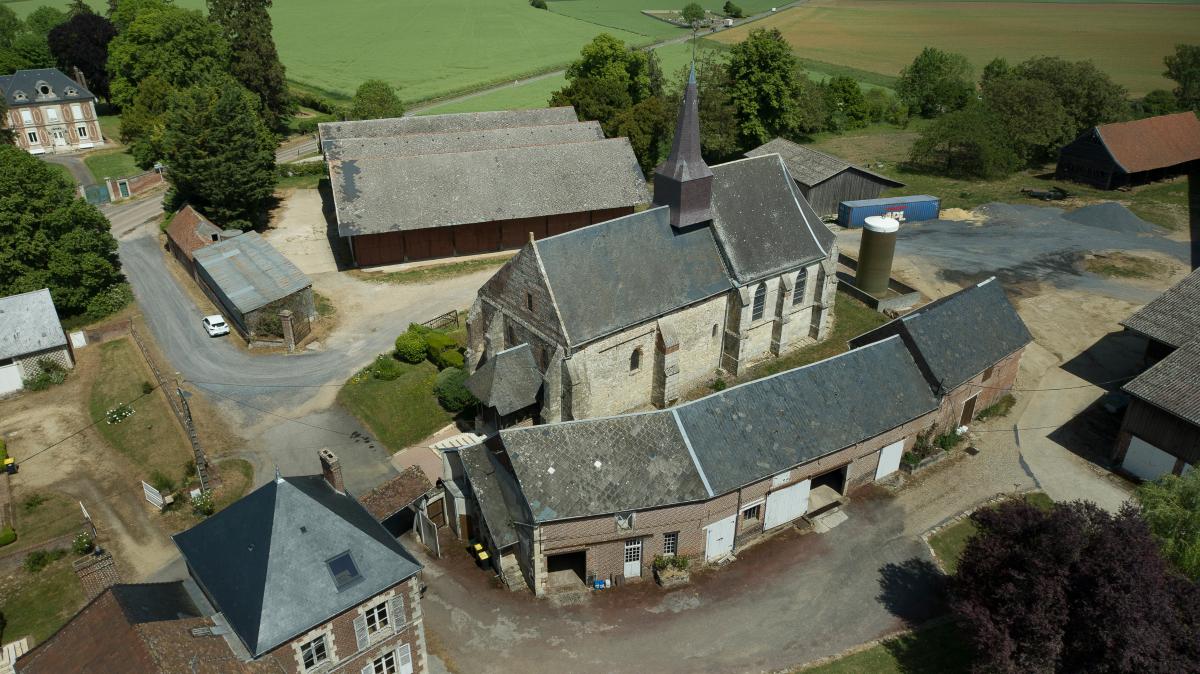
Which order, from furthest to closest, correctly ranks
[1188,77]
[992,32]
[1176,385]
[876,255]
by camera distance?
[992,32] < [1188,77] < [876,255] < [1176,385]

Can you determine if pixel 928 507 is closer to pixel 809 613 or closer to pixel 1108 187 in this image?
pixel 809 613

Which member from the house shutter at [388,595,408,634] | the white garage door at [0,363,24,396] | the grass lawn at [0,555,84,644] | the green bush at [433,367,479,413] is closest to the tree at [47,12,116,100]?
the white garage door at [0,363,24,396]

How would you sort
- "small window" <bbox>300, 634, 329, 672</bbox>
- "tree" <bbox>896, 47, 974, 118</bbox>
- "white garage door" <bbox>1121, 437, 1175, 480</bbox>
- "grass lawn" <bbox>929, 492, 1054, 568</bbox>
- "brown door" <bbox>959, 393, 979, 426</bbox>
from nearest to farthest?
"small window" <bbox>300, 634, 329, 672</bbox>, "grass lawn" <bbox>929, 492, 1054, 568</bbox>, "white garage door" <bbox>1121, 437, 1175, 480</bbox>, "brown door" <bbox>959, 393, 979, 426</bbox>, "tree" <bbox>896, 47, 974, 118</bbox>

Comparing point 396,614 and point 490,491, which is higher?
point 490,491

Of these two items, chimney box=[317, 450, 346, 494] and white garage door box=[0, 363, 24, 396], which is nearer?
chimney box=[317, 450, 346, 494]

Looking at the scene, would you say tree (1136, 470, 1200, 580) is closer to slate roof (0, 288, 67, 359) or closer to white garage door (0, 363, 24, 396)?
slate roof (0, 288, 67, 359)

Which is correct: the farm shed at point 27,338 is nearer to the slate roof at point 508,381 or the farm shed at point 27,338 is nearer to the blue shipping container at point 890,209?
the slate roof at point 508,381

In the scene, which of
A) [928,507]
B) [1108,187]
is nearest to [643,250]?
[928,507]

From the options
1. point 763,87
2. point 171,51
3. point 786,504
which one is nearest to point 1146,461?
point 786,504

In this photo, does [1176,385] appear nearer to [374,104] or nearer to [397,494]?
[397,494]
